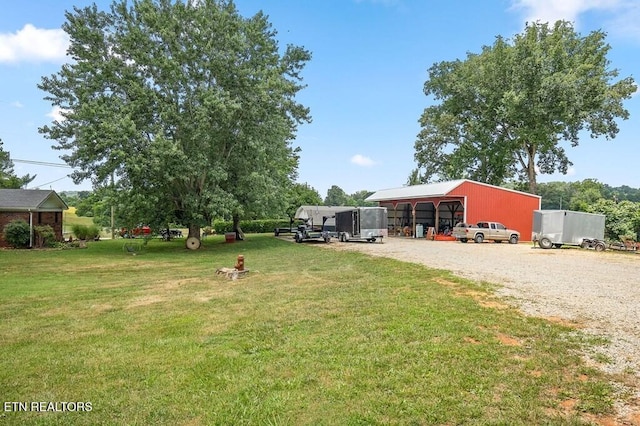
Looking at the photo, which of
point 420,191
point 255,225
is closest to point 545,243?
point 420,191

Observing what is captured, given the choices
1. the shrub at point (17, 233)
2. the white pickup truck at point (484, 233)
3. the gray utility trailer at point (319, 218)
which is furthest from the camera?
the gray utility trailer at point (319, 218)

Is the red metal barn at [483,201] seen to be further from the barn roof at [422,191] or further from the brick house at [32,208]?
the brick house at [32,208]

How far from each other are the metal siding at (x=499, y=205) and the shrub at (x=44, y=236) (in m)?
26.9

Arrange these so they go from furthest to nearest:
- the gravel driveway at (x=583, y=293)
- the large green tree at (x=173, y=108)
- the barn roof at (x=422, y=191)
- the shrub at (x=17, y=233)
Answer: the barn roof at (x=422, y=191)
the shrub at (x=17, y=233)
the large green tree at (x=173, y=108)
the gravel driveway at (x=583, y=293)

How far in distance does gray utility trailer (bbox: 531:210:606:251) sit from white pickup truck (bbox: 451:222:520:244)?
4.07 meters

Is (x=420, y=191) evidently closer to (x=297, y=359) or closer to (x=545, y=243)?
(x=545, y=243)

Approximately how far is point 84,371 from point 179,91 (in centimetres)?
2046

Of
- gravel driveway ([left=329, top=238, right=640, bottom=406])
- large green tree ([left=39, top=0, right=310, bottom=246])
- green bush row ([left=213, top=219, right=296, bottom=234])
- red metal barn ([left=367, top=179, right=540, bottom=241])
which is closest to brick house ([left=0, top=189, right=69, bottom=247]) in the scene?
large green tree ([left=39, top=0, right=310, bottom=246])

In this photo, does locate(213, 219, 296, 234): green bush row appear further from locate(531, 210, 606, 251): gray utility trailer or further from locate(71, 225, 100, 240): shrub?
locate(531, 210, 606, 251): gray utility trailer

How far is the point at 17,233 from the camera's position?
74.2 ft

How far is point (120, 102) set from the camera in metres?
20.5

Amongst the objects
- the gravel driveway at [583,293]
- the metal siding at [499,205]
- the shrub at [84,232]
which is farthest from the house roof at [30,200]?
the metal siding at [499,205]

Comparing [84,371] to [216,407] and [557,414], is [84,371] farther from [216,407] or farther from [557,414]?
[557,414]

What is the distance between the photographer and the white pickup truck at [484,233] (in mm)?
25694
